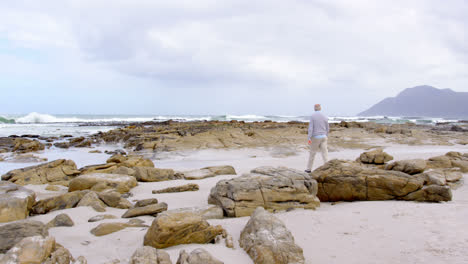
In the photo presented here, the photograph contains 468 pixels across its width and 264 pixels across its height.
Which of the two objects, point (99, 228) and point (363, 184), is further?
point (363, 184)

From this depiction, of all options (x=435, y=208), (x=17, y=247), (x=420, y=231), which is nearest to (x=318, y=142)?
(x=435, y=208)

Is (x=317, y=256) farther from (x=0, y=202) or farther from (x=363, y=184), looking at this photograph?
(x=0, y=202)

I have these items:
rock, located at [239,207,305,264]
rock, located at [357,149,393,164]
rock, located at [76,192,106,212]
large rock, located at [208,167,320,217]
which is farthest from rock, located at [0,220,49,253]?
rock, located at [357,149,393,164]

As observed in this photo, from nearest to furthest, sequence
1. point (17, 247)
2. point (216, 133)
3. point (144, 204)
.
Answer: point (17, 247) < point (144, 204) < point (216, 133)

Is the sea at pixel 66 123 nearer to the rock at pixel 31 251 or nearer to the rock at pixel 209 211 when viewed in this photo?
the rock at pixel 209 211

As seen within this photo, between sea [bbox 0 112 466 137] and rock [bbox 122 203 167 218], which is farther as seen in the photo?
sea [bbox 0 112 466 137]

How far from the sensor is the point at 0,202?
4.62 meters

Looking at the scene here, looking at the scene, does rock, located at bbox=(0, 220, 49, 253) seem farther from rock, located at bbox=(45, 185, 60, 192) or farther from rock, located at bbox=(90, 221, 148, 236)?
rock, located at bbox=(45, 185, 60, 192)

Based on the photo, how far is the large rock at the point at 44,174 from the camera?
838 cm

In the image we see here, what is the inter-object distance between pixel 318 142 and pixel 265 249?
5591 millimetres

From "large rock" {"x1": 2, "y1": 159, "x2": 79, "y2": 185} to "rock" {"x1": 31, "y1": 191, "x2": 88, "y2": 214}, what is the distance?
3445 millimetres

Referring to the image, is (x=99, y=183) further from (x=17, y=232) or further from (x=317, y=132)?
(x=317, y=132)

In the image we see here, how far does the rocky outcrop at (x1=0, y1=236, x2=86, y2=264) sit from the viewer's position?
281 centimetres

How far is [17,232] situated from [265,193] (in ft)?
11.8
